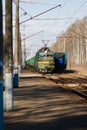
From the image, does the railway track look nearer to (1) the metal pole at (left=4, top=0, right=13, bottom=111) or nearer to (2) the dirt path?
(1) the metal pole at (left=4, top=0, right=13, bottom=111)

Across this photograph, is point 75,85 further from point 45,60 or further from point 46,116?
point 45,60

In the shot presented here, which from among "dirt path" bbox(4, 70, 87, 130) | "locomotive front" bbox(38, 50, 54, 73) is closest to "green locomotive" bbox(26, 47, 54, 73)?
"locomotive front" bbox(38, 50, 54, 73)

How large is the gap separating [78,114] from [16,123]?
104 inches

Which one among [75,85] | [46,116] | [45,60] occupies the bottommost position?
[75,85]

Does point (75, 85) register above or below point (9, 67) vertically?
below

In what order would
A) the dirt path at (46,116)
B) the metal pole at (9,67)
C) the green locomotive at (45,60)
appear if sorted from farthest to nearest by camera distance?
the green locomotive at (45,60) < the metal pole at (9,67) < the dirt path at (46,116)

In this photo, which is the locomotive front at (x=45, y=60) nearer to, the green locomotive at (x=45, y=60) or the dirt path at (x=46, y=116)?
the green locomotive at (x=45, y=60)

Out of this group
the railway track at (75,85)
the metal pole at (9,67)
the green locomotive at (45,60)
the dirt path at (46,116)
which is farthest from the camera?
the green locomotive at (45,60)

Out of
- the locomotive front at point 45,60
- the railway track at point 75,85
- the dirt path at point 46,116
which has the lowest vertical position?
the railway track at point 75,85

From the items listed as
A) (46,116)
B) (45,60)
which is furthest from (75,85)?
(45,60)

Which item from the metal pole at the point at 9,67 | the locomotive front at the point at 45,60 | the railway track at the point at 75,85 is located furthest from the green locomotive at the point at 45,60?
the metal pole at the point at 9,67

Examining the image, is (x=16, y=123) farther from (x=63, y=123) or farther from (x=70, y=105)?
(x=70, y=105)

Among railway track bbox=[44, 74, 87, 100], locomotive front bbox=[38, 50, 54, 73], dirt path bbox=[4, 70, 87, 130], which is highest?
locomotive front bbox=[38, 50, 54, 73]

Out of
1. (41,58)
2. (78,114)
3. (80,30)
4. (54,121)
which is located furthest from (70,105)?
(80,30)
